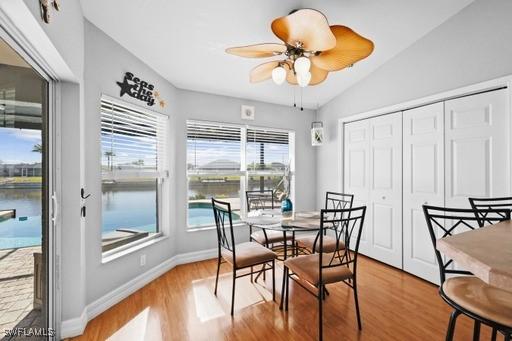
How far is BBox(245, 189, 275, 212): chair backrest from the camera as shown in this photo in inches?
137

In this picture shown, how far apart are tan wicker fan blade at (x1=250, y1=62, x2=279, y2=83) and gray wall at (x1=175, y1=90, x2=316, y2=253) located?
1.36 meters

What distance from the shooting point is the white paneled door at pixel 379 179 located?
3289mm

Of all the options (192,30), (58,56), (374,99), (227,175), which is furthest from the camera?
(227,175)

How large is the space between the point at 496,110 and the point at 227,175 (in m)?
3.17

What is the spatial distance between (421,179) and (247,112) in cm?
256

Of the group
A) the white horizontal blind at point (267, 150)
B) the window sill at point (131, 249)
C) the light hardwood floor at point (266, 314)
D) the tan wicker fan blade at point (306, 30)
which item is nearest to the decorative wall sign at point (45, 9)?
the tan wicker fan blade at point (306, 30)

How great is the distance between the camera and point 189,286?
2770mm

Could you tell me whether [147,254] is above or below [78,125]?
below

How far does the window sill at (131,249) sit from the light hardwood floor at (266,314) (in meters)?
0.45

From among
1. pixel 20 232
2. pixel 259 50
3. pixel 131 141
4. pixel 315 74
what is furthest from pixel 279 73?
pixel 20 232

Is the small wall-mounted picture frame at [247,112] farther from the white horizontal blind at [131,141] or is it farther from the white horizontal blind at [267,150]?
the white horizontal blind at [131,141]

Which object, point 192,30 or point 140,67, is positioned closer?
point 192,30

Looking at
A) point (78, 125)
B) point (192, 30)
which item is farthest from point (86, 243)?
point (192, 30)

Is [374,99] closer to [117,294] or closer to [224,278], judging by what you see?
[224,278]
